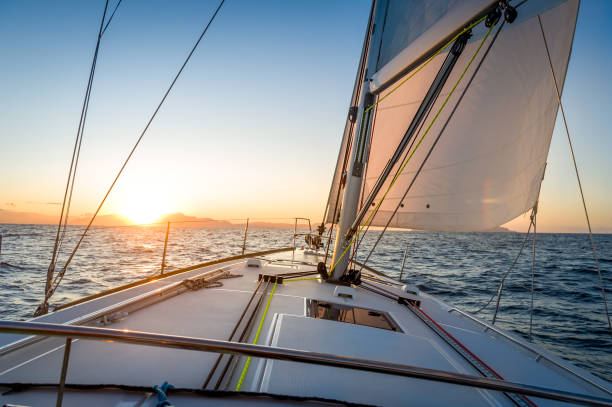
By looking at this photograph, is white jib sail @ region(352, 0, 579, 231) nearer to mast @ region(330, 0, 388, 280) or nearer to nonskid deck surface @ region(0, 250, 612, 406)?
mast @ region(330, 0, 388, 280)

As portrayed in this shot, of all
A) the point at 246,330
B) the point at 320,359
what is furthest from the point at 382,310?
the point at 320,359

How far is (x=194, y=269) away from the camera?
356 cm

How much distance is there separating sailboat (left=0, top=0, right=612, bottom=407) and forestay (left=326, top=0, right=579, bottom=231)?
16 mm

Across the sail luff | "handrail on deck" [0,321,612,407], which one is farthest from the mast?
"handrail on deck" [0,321,612,407]

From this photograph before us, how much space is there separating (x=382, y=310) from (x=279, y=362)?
1324 mm

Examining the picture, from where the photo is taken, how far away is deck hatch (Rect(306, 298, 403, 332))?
7.10ft

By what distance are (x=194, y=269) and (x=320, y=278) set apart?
1646 mm

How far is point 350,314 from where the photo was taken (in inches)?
91.7

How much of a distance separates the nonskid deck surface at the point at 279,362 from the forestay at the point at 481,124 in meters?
1.51

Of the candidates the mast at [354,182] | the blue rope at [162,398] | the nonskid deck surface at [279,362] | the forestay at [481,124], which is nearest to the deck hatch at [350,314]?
the nonskid deck surface at [279,362]

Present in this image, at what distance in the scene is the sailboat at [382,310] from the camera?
1075 mm

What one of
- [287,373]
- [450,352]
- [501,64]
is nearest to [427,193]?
[501,64]

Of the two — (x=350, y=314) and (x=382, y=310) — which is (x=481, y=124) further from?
(x=350, y=314)

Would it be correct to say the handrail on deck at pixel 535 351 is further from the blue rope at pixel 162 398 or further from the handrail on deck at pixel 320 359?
the blue rope at pixel 162 398
